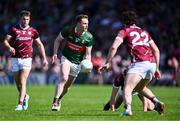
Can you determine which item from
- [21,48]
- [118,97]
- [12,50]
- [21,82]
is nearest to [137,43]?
[118,97]

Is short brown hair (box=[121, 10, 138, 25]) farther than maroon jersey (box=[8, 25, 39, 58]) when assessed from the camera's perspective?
No

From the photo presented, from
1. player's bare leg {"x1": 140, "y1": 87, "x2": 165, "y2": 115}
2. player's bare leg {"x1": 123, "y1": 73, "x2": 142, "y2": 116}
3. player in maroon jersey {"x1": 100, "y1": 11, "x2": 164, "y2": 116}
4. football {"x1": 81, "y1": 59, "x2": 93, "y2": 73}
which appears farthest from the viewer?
football {"x1": 81, "y1": 59, "x2": 93, "y2": 73}

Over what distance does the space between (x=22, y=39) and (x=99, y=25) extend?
26.3 m

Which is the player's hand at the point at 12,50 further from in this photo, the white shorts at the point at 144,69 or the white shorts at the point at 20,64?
the white shorts at the point at 144,69

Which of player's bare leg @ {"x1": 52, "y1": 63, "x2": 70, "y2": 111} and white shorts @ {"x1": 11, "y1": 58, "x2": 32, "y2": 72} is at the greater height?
white shorts @ {"x1": 11, "y1": 58, "x2": 32, "y2": 72}

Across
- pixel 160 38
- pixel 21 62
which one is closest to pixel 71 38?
pixel 21 62

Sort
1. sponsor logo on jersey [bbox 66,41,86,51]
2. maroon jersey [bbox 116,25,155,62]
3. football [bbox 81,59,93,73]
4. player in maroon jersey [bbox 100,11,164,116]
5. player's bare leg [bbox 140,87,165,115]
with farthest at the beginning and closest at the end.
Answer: sponsor logo on jersey [bbox 66,41,86,51], football [bbox 81,59,93,73], player's bare leg [bbox 140,87,165,115], maroon jersey [bbox 116,25,155,62], player in maroon jersey [bbox 100,11,164,116]

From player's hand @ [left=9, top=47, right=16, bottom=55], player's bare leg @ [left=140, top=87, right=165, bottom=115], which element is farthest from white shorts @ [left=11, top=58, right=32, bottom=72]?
player's bare leg @ [left=140, top=87, right=165, bottom=115]

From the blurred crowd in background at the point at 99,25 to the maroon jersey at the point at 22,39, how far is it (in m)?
21.5

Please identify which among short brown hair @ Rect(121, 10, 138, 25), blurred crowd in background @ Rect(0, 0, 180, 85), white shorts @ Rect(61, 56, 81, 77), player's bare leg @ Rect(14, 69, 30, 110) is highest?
blurred crowd in background @ Rect(0, 0, 180, 85)

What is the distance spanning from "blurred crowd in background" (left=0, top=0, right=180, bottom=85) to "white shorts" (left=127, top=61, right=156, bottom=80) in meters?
24.0

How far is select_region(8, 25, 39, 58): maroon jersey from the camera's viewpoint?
61.4ft

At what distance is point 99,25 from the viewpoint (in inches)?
1768

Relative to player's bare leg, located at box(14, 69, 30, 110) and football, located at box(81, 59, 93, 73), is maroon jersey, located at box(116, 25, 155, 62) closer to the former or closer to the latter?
football, located at box(81, 59, 93, 73)
